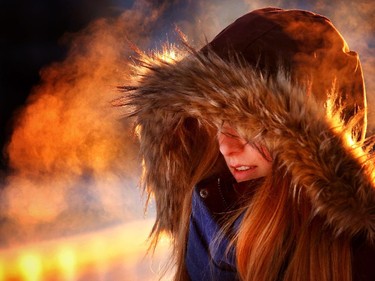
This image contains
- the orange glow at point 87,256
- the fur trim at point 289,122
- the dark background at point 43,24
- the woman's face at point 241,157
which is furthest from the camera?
the dark background at point 43,24

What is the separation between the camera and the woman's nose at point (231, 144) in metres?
1.00

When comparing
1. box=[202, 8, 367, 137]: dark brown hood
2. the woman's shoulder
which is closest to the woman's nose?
box=[202, 8, 367, 137]: dark brown hood

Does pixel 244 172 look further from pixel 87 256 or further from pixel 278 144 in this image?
pixel 87 256

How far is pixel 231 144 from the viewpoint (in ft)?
3.30

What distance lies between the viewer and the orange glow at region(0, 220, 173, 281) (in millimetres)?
1847

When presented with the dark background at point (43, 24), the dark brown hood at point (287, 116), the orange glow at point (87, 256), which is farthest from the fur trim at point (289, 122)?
the dark background at point (43, 24)

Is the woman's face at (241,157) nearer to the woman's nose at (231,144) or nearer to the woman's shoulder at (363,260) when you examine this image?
the woman's nose at (231,144)

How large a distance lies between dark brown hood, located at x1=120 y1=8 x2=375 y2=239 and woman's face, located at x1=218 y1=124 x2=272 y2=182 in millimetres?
52

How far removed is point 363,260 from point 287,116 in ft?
0.82

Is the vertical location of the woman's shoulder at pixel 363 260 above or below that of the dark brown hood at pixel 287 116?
below

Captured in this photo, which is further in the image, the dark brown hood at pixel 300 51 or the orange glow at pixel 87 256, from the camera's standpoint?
the orange glow at pixel 87 256

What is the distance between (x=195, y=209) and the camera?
114 centimetres

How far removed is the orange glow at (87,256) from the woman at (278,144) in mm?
757

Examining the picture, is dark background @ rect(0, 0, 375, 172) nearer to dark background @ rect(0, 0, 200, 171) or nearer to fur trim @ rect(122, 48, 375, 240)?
dark background @ rect(0, 0, 200, 171)
